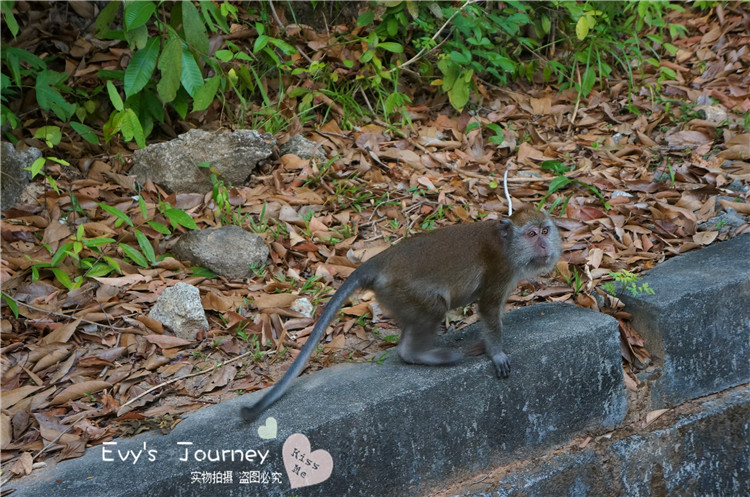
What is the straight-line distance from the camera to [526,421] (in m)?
3.66

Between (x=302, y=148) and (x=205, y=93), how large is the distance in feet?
2.66

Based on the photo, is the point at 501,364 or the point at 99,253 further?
the point at 99,253

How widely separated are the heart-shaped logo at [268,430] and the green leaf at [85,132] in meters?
2.83

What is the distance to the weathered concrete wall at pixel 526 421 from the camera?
3078mm

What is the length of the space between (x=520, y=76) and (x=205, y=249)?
3.47m

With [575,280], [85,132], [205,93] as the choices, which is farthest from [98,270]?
[575,280]

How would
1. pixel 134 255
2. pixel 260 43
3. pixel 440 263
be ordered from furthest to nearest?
pixel 260 43 → pixel 134 255 → pixel 440 263

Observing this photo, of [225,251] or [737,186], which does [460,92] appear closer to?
[737,186]

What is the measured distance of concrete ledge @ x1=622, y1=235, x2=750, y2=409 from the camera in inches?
156

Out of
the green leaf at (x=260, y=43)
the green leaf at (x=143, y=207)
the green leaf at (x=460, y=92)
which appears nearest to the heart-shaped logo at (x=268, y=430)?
the green leaf at (x=143, y=207)

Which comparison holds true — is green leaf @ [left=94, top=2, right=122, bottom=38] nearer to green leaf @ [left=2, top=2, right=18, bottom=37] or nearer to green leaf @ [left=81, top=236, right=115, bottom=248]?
green leaf @ [left=2, top=2, right=18, bottom=37]

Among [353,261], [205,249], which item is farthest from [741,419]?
Answer: [205,249]

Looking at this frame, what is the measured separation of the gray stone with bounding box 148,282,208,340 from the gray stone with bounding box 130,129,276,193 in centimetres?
129

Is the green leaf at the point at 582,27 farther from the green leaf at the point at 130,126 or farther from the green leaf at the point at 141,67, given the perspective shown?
the green leaf at the point at 130,126
